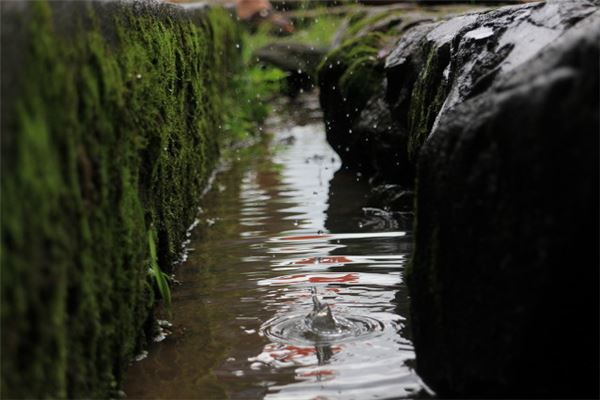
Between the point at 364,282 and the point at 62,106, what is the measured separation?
2567 millimetres

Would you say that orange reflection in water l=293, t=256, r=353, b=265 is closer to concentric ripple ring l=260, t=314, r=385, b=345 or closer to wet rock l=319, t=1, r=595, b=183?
wet rock l=319, t=1, r=595, b=183

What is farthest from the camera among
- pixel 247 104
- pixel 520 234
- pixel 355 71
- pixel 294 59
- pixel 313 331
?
pixel 294 59

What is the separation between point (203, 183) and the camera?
747 centimetres

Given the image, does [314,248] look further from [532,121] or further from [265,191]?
[532,121]

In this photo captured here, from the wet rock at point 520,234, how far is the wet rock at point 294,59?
11.4m

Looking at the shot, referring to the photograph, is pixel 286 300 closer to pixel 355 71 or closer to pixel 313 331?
pixel 313 331

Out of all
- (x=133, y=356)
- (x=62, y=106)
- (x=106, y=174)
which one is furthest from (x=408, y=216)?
(x=62, y=106)

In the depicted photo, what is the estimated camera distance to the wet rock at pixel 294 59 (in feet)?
47.5

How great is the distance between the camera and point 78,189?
2.71 meters

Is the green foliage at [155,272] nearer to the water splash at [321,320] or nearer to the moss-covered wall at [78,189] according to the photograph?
the moss-covered wall at [78,189]

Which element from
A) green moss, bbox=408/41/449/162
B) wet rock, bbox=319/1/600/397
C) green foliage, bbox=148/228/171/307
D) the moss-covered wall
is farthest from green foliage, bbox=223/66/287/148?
wet rock, bbox=319/1/600/397

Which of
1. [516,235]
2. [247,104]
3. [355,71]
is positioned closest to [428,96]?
[355,71]

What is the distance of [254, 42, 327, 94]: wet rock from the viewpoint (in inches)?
570

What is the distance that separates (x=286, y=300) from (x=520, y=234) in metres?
2.08
